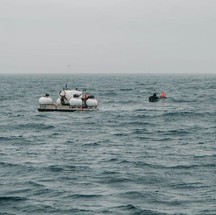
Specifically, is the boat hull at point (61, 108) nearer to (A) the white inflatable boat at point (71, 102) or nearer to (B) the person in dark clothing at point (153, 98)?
(A) the white inflatable boat at point (71, 102)

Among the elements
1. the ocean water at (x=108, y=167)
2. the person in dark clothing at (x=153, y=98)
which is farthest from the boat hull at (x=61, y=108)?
the person in dark clothing at (x=153, y=98)

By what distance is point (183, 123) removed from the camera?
52750mm

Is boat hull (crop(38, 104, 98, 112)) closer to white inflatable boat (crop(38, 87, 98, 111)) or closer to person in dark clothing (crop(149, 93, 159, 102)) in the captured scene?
white inflatable boat (crop(38, 87, 98, 111))

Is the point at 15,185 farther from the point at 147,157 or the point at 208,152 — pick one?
the point at 208,152

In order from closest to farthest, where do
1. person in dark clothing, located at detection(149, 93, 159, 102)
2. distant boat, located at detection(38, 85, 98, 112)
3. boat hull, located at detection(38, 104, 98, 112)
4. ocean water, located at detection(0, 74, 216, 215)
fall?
ocean water, located at detection(0, 74, 216, 215), distant boat, located at detection(38, 85, 98, 112), boat hull, located at detection(38, 104, 98, 112), person in dark clothing, located at detection(149, 93, 159, 102)

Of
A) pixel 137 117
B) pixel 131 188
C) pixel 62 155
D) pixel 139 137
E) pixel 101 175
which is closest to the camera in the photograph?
pixel 131 188

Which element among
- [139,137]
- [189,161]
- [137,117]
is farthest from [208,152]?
[137,117]

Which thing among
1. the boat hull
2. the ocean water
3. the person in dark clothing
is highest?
the person in dark clothing

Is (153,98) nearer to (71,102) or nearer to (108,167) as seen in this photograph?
(71,102)

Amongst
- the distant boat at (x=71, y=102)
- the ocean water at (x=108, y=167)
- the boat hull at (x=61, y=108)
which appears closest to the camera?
the ocean water at (x=108, y=167)

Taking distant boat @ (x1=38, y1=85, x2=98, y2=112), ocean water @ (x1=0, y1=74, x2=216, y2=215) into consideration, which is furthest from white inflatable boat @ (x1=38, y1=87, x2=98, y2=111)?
ocean water @ (x1=0, y1=74, x2=216, y2=215)

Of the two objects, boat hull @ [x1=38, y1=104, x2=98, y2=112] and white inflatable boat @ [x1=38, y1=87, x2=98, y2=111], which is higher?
white inflatable boat @ [x1=38, y1=87, x2=98, y2=111]

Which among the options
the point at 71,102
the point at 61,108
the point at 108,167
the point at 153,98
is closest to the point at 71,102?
the point at 71,102

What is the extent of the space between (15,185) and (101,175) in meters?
4.92
